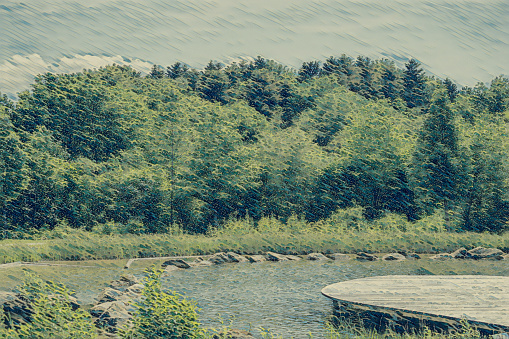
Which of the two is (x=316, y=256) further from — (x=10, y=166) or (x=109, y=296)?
(x=10, y=166)

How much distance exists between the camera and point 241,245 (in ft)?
93.9

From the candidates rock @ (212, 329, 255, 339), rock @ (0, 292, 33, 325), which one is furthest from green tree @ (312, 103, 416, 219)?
rock @ (0, 292, 33, 325)

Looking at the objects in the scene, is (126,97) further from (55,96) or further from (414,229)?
(414,229)

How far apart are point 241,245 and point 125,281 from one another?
9.23m

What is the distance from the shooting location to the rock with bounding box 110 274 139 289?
19.8 m

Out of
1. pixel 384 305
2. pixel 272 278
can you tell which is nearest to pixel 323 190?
pixel 272 278

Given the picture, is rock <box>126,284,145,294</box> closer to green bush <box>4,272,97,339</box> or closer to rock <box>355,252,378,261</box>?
green bush <box>4,272,97,339</box>

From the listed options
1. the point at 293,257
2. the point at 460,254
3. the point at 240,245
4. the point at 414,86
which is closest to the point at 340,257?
the point at 293,257

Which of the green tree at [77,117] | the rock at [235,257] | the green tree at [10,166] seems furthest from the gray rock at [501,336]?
the green tree at [77,117]

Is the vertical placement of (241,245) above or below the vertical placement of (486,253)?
below

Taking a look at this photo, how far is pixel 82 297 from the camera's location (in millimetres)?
18281

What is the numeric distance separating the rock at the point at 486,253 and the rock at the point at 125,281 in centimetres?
1626

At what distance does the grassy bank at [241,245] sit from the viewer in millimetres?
26547

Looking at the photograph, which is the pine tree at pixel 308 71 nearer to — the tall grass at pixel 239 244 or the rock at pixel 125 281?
the tall grass at pixel 239 244
